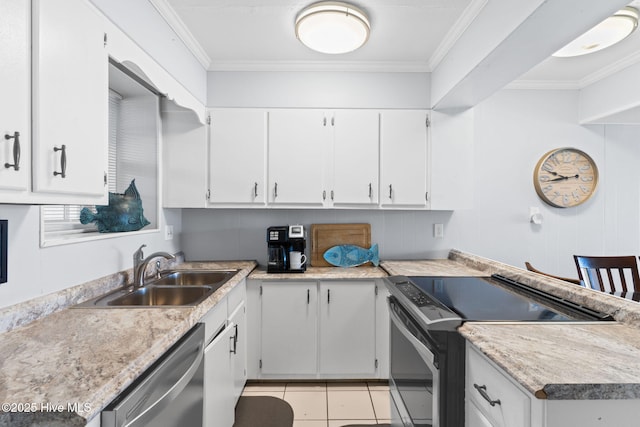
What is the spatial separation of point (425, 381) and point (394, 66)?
224cm

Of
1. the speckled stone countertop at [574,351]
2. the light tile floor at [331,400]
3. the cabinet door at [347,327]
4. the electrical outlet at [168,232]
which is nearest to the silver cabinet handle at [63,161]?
the speckled stone countertop at [574,351]

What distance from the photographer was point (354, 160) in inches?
99.1

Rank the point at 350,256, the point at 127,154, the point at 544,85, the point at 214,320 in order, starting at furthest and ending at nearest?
the point at 544,85
the point at 350,256
the point at 127,154
the point at 214,320

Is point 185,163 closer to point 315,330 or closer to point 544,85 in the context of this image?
point 315,330

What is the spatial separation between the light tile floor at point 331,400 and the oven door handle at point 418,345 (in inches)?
31.1

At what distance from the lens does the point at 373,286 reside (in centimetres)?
234

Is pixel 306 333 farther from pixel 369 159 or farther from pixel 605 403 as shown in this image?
pixel 605 403

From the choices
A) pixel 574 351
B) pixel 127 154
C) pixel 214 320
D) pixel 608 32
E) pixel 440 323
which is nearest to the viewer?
pixel 574 351

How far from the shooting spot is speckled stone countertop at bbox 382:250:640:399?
772 millimetres

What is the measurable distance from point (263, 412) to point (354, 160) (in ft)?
6.08

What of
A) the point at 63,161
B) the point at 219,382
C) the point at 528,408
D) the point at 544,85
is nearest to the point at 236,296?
the point at 219,382

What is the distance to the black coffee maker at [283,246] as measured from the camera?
2.42 m

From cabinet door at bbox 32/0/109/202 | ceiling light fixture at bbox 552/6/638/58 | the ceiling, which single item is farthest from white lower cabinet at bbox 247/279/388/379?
ceiling light fixture at bbox 552/6/638/58

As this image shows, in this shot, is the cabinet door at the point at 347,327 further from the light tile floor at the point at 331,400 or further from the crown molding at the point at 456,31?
the crown molding at the point at 456,31
